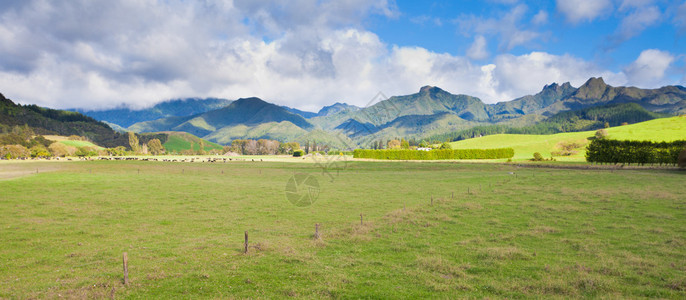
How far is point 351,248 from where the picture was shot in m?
17.9

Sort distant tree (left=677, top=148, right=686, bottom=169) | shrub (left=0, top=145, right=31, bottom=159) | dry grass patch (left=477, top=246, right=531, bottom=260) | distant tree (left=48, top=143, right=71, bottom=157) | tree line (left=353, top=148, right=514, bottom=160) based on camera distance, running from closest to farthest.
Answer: dry grass patch (left=477, top=246, right=531, bottom=260) < distant tree (left=677, top=148, right=686, bottom=169) < tree line (left=353, top=148, right=514, bottom=160) < shrub (left=0, top=145, right=31, bottom=159) < distant tree (left=48, top=143, right=71, bottom=157)

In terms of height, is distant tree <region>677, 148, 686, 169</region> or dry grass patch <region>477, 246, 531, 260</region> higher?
distant tree <region>677, 148, 686, 169</region>

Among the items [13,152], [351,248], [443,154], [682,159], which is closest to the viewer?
[351,248]

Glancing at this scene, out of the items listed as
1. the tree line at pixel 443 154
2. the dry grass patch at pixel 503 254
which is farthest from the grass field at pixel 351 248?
the tree line at pixel 443 154

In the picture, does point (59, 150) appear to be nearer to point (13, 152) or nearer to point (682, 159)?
point (13, 152)

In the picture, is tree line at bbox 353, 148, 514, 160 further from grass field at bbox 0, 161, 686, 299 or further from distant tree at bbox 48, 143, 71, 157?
distant tree at bbox 48, 143, 71, 157

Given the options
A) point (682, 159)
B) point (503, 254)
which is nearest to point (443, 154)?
point (682, 159)

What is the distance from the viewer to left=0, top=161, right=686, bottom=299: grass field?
12.3m

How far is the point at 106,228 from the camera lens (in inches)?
922

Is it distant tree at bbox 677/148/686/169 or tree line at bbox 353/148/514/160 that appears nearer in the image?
distant tree at bbox 677/148/686/169

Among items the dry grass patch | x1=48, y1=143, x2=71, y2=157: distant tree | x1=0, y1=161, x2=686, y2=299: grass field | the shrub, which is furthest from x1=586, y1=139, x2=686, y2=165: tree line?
x1=48, y1=143, x2=71, y2=157: distant tree

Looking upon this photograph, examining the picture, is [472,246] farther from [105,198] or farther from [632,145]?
[632,145]

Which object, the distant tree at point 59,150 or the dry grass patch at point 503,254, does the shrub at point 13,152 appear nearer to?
the distant tree at point 59,150

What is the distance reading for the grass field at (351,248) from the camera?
484 inches
